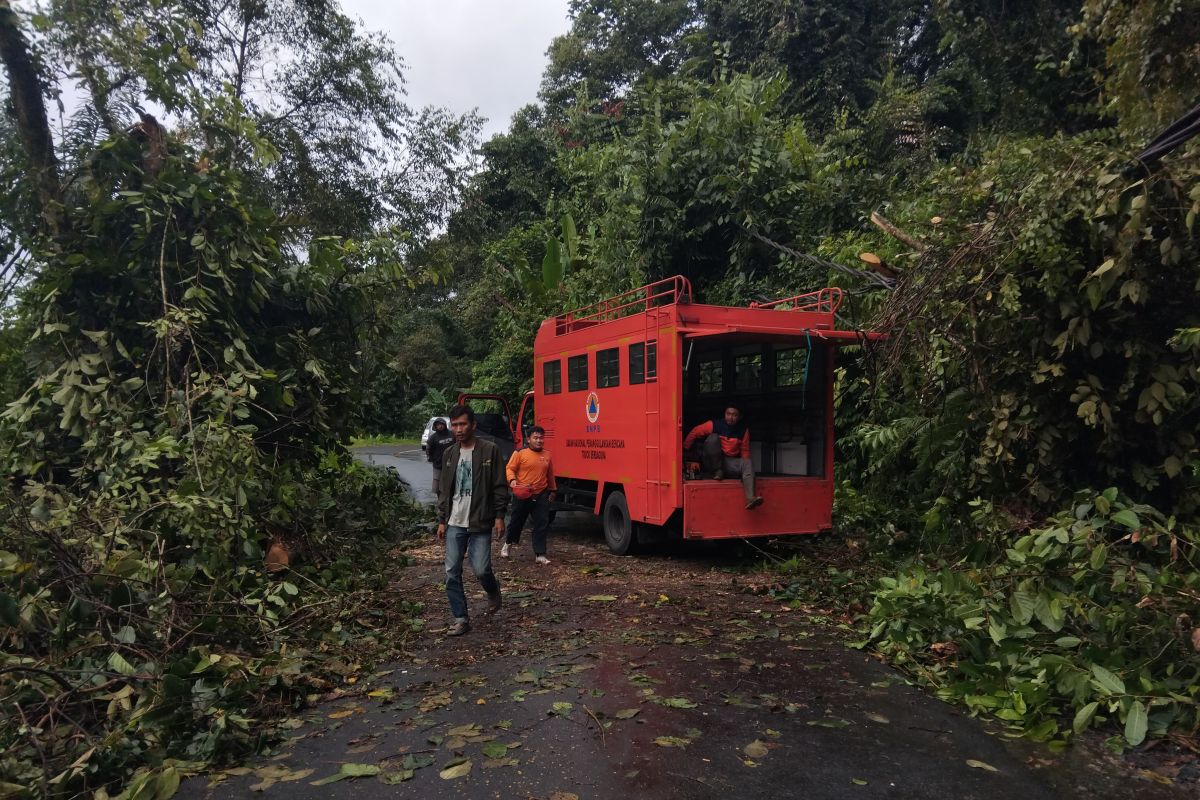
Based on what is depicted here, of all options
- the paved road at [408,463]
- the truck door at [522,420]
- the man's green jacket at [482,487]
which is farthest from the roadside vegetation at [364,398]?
the paved road at [408,463]

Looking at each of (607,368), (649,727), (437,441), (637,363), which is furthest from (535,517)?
(649,727)

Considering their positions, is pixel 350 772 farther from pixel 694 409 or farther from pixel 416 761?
pixel 694 409

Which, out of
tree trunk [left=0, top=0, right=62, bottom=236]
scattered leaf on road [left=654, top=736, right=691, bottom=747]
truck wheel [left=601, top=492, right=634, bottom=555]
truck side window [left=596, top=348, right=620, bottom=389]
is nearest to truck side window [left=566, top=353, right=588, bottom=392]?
truck side window [left=596, top=348, right=620, bottom=389]

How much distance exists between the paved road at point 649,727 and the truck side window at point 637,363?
285 centimetres

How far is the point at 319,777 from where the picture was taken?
3744mm

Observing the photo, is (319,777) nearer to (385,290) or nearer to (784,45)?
(385,290)

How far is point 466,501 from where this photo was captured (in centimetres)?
619

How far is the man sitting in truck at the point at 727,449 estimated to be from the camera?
8117mm

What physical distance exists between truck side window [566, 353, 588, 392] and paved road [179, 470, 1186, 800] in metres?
4.05

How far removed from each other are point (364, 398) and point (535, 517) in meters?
2.44

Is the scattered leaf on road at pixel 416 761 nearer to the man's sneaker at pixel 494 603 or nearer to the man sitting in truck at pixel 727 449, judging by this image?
the man's sneaker at pixel 494 603

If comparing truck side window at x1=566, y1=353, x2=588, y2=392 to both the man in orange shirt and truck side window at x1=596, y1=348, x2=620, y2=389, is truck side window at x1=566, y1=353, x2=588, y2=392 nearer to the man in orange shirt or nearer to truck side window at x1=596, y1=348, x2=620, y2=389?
truck side window at x1=596, y1=348, x2=620, y2=389

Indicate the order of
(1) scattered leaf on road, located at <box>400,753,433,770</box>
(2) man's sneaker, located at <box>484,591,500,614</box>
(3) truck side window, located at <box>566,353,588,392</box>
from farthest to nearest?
(3) truck side window, located at <box>566,353,588,392</box> → (2) man's sneaker, located at <box>484,591,500,614</box> → (1) scattered leaf on road, located at <box>400,753,433,770</box>

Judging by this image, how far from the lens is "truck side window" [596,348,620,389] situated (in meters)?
9.11
